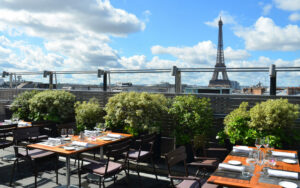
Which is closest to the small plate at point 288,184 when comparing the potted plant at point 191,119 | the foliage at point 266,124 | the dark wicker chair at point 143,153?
the foliage at point 266,124

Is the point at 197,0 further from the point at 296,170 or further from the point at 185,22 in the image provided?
the point at 296,170

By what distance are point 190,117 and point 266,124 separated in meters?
1.56

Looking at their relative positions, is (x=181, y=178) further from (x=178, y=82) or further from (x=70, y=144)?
(x=178, y=82)

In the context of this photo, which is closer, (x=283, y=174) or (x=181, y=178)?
(x=283, y=174)

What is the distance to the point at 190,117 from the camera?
552 centimetres

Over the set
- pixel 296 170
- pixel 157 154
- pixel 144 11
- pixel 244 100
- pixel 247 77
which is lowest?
pixel 157 154

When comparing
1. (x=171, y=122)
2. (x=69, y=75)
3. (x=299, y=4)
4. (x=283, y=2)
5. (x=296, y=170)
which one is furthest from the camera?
(x=69, y=75)

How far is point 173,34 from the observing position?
10945 millimetres

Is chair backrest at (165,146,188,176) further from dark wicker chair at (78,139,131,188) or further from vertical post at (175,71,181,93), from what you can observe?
vertical post at (175,71,181,93)

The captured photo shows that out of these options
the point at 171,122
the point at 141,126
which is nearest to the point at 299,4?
the point at 171,122

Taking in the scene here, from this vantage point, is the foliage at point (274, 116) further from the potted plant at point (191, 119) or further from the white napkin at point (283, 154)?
the potted plant at point (191, 119)

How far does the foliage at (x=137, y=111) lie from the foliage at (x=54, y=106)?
2.31m

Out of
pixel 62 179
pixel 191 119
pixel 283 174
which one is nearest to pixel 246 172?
pixel 283 174

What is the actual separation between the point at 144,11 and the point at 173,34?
3606 millimetres
